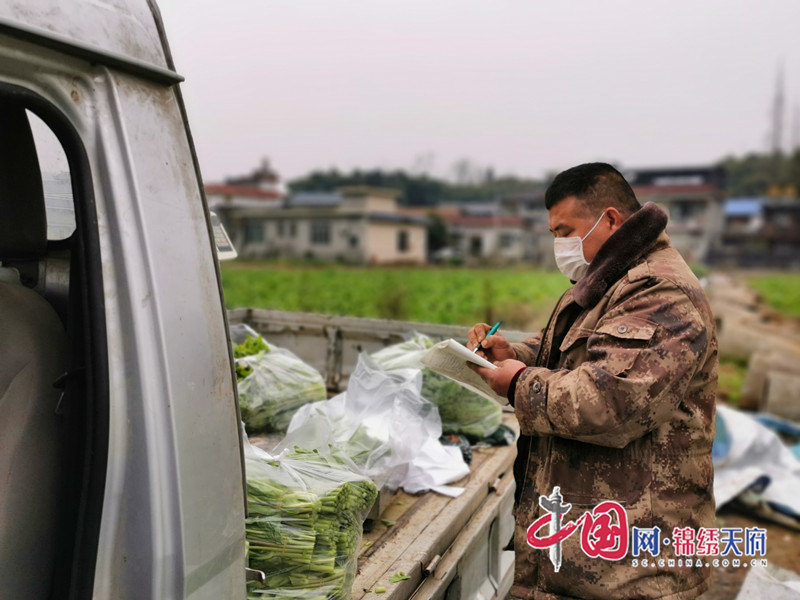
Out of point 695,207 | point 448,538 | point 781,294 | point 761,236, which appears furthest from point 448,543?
point 761,236

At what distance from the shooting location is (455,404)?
10.7 ft

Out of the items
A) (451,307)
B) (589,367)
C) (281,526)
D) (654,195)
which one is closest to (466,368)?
(589,367)

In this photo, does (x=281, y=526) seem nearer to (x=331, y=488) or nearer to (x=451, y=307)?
(x=331, y=488)

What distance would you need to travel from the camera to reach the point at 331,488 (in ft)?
6.10

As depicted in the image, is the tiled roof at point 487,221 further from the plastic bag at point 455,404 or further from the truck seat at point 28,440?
the truck seat at point 28,440

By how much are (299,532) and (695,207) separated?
60036 mm

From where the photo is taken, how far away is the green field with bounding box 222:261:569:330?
13891 mm

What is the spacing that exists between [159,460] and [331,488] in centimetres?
80

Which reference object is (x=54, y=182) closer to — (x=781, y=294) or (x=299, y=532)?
(x=299, y=532)

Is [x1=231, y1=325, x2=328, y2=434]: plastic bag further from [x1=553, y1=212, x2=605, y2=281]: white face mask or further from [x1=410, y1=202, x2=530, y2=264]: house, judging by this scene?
[x1=410, y1=202, x2=530, y2=264]: house

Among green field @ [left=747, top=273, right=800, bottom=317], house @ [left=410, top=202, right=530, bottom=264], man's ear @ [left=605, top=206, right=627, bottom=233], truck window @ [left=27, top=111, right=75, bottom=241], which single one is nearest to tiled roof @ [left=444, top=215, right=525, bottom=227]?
house @ [left=410, top=202, right=530, bottom=264]

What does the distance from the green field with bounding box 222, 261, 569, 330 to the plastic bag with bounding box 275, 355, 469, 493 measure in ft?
29.9

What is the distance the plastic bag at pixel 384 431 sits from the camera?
2.49m

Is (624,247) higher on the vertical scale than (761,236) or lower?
higher
